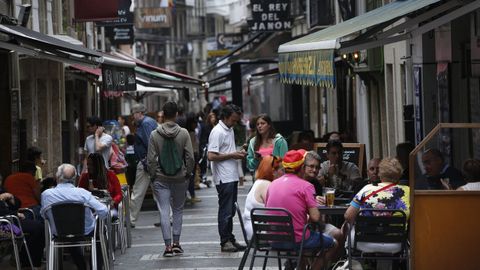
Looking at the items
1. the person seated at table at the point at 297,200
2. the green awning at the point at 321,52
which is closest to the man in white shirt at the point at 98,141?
the green awning at the point at 321,52

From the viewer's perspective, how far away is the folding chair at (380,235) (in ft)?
38.0

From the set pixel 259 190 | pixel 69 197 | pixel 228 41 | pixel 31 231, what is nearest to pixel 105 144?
pixel 31 231

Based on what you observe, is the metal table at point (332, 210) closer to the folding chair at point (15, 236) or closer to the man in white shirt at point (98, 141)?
the folding chair at point (15, 236)

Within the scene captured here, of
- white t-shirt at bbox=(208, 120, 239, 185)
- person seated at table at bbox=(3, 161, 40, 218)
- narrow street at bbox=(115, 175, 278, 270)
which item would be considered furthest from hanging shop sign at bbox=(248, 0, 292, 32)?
person seated at table at bbox=(3, 161, 40, 218)

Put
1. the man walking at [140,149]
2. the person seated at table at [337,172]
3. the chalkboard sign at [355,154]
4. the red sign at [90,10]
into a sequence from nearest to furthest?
the person seated at table at [337,172], the chalkboard sign at [355,154], the man walking at [140,149], the red sign at [90,10]

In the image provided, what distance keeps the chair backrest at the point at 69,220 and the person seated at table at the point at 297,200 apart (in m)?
2.38

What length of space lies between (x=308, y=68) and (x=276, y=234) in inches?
171

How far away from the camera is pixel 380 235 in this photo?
11.6 meters

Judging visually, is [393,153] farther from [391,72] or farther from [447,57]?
[447,57]

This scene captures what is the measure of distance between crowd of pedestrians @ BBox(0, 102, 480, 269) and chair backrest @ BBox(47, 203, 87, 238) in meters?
0.09

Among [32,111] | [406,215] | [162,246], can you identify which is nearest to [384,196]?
[406,215]

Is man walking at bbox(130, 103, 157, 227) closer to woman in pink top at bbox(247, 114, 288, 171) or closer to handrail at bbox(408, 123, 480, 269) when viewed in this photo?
woman in pink top at bbox(247, 114, 288, 171)

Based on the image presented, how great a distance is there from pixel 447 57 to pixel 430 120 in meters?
1.05

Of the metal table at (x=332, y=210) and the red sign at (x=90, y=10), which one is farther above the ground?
the red sign at (x=90, y=10)
